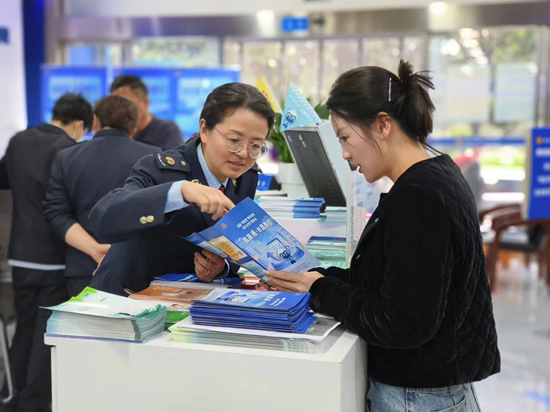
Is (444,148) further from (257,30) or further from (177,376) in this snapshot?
(177,376)

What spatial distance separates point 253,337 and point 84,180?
1942 mm

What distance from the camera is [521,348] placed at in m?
4.96

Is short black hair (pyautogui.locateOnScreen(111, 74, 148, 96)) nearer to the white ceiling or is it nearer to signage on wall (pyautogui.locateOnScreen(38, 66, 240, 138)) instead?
signage on wall (pyautogui.locateOnScreen(38, 66, 240, 138))

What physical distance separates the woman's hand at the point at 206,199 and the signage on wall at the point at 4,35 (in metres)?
7.88

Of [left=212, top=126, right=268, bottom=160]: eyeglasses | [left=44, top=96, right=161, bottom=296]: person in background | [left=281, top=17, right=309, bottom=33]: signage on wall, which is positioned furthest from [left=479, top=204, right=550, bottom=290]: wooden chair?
[left=212, top=126, right=268, bottom=160]: eyeglasses

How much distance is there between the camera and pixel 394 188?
1.46 m

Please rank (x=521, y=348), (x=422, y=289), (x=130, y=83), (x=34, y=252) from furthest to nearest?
(x=521, y=348) < (x=130, y=83) < (x=34, y=252) < (x=422, y=289)

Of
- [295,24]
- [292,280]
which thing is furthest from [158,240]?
[295,24]

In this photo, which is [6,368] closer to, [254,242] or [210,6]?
[254,242]

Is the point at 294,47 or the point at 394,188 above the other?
the point at 294,47

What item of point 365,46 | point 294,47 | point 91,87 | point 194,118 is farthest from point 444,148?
point 91,87

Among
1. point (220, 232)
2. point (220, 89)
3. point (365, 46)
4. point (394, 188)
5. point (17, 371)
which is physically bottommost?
point (17, 371)

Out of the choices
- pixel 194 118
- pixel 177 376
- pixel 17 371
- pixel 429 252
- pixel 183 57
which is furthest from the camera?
pixel 183 57

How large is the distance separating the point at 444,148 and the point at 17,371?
19.5ft
